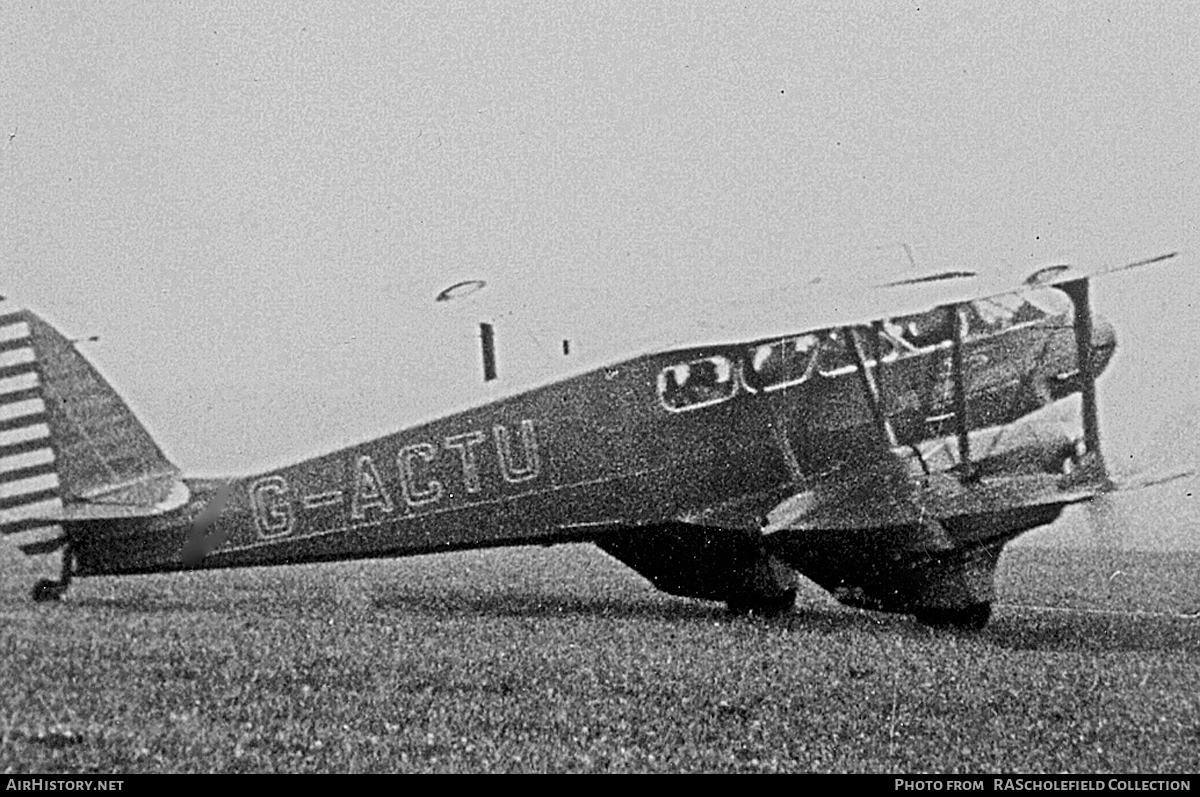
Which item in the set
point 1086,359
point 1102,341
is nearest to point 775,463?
point 1086,359

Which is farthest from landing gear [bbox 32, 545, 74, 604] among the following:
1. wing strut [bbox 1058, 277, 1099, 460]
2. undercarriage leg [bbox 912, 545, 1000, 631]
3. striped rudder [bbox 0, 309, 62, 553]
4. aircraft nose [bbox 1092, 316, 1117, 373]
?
aircraft nose [bbox 1092, 316, 1117, 373]

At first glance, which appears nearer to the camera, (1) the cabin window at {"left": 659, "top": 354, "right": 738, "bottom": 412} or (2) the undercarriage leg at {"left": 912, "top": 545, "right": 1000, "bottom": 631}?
(2) the undercarriage leg at {"left": 912, "top": 545, "right": 1000, "bottom": 631}

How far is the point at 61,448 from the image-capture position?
8055 mm

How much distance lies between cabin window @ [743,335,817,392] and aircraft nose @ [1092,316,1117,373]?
2.21 m

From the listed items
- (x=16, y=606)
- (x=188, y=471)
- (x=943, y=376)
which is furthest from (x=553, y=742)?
(x=943, y=376)

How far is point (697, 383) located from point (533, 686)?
414cm

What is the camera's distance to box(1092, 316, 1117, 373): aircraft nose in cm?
1120

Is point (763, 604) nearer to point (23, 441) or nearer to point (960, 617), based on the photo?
point (960, 617)

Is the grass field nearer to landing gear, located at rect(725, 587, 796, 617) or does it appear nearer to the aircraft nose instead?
landing gear, located at rect(725, 587, 796, 617)

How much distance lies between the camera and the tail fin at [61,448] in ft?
24.3

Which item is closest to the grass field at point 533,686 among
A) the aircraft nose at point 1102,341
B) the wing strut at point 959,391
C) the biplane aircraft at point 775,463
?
the biplane aircraft at point 775,463

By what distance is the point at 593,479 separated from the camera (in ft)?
34.1

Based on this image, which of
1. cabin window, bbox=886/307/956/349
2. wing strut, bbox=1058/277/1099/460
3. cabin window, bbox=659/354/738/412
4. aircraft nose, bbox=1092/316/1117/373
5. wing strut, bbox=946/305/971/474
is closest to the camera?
wing strut, bbox=1058/277/1099/460
